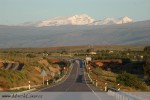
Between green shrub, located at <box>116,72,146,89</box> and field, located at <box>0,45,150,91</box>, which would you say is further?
green shrub, located at <box>116,72,146,89</box>

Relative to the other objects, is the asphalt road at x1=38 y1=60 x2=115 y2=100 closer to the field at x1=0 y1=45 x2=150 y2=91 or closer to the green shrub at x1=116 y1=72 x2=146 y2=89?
the field at x1=0 y1=45 x2=150 y2=91

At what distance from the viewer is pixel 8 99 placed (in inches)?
1232

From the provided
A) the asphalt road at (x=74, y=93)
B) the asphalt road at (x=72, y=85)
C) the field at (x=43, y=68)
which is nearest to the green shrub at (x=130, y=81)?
the field at (x=43, y=68)

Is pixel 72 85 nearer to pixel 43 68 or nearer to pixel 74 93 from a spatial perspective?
pixel 74 93

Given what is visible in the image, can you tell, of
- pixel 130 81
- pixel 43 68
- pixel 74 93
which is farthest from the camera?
pixel 43 68

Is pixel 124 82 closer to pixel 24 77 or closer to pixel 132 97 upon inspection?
pixel 24 77

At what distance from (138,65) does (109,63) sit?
21.3m

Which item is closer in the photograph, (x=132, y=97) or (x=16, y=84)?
(x=132, y=97)

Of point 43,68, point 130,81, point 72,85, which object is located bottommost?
point 130,81

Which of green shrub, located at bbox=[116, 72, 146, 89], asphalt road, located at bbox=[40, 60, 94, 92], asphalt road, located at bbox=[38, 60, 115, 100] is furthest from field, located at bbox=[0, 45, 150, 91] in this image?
asphalt road, located at bbox=[38, 60, 115, 100]

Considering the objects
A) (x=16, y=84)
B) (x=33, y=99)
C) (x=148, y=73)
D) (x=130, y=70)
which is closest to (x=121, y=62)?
(x=130, y=70)

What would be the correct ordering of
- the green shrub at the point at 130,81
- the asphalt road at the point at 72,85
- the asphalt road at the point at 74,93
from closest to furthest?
1. the asphalt road at the point at 74,93
2. the asphalt road at the point at 72,85
3. the green shrub at the point at 130,81

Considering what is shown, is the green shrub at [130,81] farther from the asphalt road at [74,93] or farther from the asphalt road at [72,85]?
the asphalt road at [74,93]

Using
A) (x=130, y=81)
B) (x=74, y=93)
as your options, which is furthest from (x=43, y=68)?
(x=74, y=93)
